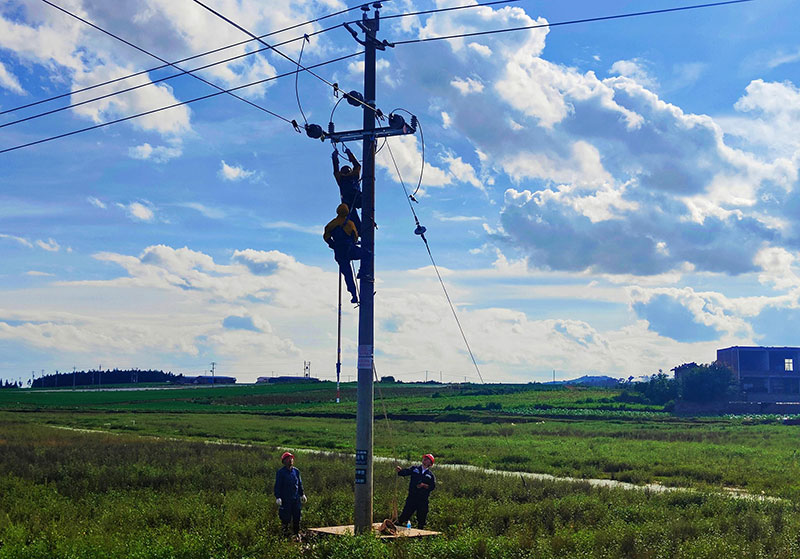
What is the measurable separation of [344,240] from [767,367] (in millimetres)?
132900

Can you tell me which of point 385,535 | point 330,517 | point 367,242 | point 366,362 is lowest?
point 330,517

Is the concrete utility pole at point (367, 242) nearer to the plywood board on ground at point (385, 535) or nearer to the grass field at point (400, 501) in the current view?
the plywood board on ground at point (385, 535)

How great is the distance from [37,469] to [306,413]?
69932mm

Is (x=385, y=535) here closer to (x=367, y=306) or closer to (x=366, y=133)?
(x=367, y=306)

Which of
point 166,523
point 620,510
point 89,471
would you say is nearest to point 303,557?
point 166,523

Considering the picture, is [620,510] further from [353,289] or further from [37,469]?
[37,469]

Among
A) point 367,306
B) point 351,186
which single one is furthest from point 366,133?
point 367,306

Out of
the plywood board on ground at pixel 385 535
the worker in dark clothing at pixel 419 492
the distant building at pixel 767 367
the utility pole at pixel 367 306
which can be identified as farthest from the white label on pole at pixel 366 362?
the distant building at pixel 767 367

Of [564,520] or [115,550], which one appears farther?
[564,520]

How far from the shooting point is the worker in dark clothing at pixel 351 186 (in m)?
17.6

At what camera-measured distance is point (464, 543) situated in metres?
14.5

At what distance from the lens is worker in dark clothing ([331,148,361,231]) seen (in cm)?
1756

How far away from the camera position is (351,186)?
694 inches

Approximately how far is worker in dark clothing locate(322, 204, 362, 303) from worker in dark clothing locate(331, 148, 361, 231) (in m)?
0.20
